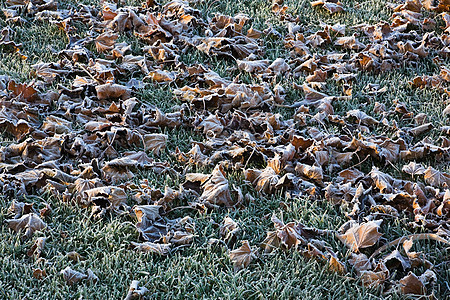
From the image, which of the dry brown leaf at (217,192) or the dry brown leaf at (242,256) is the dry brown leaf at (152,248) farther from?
the dry brown leaf at (217,192)

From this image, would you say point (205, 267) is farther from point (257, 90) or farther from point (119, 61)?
point (119, 61)

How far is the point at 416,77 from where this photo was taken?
4.39m

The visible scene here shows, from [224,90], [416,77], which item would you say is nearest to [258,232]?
[224,90]

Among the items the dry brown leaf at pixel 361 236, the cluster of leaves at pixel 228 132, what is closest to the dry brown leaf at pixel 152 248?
the cluster of leaves at pixel 228 132

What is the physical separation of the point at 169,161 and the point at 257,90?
41.1 inches

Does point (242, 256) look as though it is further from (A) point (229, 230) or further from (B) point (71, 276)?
(B) point (71, 276)

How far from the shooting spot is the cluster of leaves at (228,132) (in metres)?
2.94

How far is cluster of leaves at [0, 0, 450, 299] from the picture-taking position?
2.94 m

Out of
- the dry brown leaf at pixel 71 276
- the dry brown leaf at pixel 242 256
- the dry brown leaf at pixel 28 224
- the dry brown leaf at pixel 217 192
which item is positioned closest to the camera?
the dry brown leaf at pixel 71 276

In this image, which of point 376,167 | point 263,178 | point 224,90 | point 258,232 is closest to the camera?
point 258,232

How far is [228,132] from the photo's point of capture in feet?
12.5

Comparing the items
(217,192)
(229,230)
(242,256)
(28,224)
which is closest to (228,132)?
(217,192)

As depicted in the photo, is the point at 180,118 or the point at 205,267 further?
the point at 180,118

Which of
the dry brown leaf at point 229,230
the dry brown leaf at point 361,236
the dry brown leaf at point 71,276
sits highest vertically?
the dry brown leaf at point 361,236
